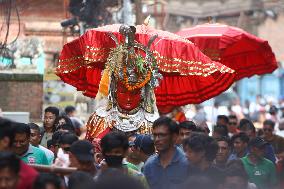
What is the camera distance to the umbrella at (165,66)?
1350 centimetres

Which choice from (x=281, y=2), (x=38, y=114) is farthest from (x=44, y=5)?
(x=281, y=2)

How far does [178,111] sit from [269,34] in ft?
96.4

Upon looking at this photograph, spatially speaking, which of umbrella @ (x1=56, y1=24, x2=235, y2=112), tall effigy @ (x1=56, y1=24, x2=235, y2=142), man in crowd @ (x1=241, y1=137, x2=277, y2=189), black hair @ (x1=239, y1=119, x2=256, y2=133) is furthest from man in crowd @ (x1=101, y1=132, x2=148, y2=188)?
black hair @ (x1=239, y1=119, x2=256, y2=133)

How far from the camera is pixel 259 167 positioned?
1225 cm

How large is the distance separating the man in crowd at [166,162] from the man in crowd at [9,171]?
7.16 ft

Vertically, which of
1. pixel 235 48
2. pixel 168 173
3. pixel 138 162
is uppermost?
pixel 235 48

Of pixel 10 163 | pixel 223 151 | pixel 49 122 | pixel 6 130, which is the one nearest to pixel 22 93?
pixel 49 122

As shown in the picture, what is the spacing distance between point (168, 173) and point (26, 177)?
211 cm

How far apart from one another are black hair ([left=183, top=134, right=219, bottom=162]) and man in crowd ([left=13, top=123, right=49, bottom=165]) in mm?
1525

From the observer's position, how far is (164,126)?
9.84m

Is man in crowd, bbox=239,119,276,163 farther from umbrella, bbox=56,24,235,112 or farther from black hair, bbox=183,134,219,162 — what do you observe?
black hair, bbox=183,134,219,162

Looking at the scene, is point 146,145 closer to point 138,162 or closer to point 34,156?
point 138,162

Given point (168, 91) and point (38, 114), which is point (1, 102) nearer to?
point (38, 114)

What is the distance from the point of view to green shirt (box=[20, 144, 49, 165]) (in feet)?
34.1
